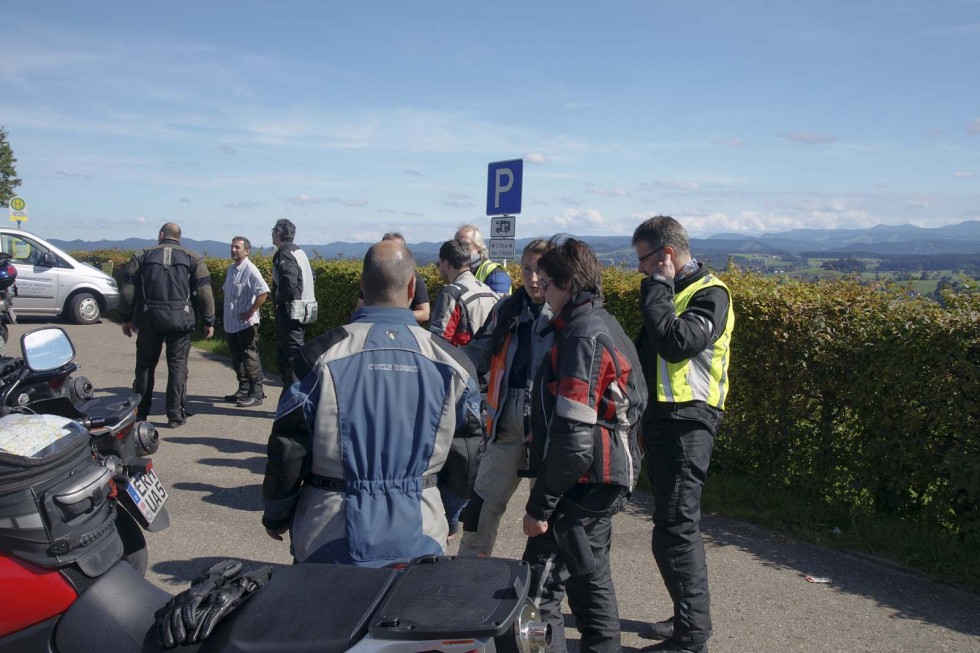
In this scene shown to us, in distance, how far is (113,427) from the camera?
136 inches

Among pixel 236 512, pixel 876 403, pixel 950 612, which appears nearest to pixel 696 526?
pixel 950 612

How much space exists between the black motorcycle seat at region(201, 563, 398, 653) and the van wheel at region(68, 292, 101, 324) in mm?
17219

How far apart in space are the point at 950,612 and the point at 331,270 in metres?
9.82

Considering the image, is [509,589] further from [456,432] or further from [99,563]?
[99,563]

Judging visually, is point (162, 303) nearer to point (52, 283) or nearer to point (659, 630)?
point (659, 630)

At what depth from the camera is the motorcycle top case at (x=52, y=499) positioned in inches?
99.0

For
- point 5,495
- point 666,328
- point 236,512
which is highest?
point 666,328

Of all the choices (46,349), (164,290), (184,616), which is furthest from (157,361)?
(184,616)

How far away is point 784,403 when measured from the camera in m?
5.86

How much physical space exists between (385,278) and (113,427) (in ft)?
5.43

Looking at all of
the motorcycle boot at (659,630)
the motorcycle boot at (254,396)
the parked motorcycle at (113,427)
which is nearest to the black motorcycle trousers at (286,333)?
the motorcycle boot at (254,396)

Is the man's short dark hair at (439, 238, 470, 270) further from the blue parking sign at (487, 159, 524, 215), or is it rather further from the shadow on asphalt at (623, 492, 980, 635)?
the blue parking sign at (487, 159, 524, 215)

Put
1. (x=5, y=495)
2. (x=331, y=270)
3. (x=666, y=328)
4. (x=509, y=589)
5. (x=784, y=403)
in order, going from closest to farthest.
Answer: (x=509, y=589), (x=5, y=495), (x=666, y=328), (x=784, y=403), (x=331, y=270)

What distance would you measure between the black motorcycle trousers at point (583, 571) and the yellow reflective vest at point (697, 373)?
0.72 metres
